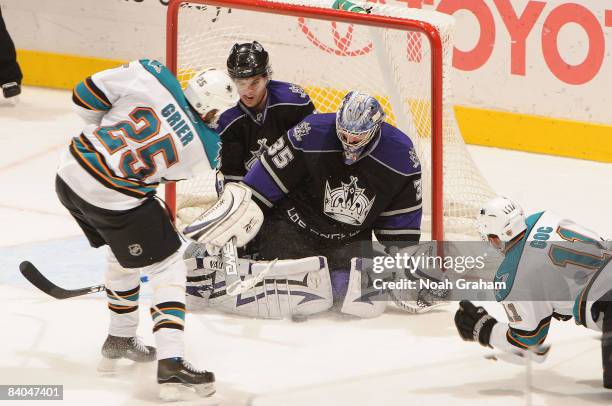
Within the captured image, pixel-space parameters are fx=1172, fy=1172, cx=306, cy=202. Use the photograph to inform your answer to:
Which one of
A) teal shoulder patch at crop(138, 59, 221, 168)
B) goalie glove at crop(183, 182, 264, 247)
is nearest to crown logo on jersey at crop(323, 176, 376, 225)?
goalie glove at crop(183, 182, 264, 247)

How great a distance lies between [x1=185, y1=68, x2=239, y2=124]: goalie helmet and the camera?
3617 millimetres

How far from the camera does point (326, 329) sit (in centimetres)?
424

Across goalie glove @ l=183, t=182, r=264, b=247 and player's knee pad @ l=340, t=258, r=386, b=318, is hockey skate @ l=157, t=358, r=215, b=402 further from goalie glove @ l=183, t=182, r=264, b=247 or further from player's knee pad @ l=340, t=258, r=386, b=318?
player's knee pad @ l=340, t=258, r=386, b=318

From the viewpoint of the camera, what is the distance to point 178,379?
3.54 metres

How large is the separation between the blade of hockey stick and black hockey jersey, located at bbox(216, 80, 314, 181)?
788 mm

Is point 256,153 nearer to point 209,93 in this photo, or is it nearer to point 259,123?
point 259,123

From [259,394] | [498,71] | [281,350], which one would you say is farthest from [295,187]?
[498,71]

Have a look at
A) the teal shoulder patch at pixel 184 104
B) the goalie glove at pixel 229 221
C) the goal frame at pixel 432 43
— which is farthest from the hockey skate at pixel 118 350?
the goal frame at pixel 432 43

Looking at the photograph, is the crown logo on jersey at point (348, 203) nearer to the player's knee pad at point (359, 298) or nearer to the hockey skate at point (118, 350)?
the player's knee pad at point (359, 298)

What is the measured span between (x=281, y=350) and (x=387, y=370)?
0.39m

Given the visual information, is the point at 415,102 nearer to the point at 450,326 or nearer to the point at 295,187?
the point at 295,187

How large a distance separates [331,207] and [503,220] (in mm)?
918

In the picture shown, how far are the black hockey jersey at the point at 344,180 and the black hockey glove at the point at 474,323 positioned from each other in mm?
623

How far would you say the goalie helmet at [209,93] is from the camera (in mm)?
3617
